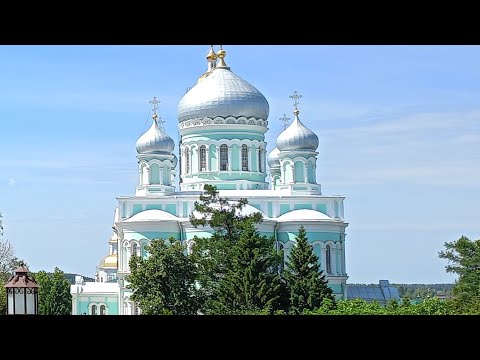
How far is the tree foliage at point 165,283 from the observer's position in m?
31.9

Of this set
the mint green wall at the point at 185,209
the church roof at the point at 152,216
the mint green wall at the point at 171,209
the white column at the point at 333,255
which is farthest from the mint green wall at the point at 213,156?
the white column at the point at 333,255

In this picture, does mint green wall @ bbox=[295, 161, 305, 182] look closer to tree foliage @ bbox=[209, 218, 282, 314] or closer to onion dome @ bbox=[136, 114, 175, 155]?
onion dome @ bbox=[136, 114, 175, 155]

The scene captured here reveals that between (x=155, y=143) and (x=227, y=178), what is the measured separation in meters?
3.31

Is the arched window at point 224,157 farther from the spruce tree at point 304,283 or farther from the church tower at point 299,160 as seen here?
the spruce tree at point 304,283

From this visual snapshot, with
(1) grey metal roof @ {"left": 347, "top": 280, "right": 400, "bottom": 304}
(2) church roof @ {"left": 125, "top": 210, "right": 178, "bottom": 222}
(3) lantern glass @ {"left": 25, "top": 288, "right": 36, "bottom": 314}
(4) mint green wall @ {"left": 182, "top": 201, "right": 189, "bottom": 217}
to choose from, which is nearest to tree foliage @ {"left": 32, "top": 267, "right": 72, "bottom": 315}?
(2) church roof @ {"left": 125, "top": 210, "right": 178, "bottom": 222}

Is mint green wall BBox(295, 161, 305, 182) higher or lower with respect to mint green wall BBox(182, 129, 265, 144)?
lower

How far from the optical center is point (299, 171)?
4156 cm

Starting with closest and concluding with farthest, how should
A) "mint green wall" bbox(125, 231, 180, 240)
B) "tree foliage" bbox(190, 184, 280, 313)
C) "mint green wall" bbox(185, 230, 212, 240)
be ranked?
"tree foliage" bbox(190, 184, 280, 313)
"mint green wall" bbox(185, 230, 212, 240)
"mint green wall" bbox(125, 231, 180, 240)

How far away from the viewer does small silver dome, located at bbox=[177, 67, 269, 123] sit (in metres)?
41.9

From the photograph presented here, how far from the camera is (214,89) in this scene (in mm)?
42500

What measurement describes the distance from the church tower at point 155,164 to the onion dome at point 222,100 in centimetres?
173

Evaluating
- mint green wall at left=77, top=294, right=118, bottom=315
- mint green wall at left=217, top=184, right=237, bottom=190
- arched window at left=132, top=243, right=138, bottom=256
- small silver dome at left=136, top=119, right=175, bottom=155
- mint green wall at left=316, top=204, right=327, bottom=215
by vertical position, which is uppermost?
small silver dome at left=136, top=119, right=175, bottom=155

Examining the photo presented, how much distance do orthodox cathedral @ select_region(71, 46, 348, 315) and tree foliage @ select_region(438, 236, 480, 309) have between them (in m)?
4.60
